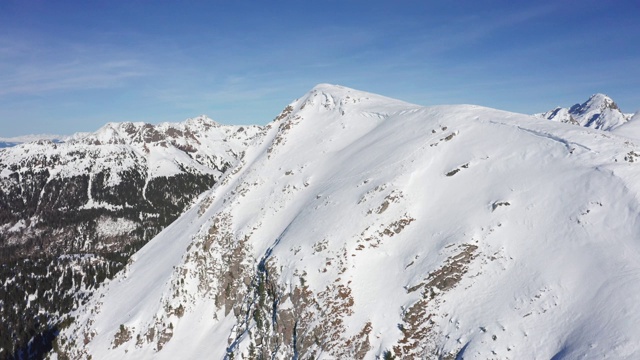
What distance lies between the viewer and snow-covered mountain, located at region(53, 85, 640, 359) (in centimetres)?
2103

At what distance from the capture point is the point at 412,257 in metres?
29.0

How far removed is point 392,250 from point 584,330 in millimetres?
14818

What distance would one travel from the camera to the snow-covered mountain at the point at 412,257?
2103 cm

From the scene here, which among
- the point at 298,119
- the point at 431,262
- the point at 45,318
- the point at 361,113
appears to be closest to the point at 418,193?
the point at 431,262

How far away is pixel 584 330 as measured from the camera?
1845 centimetres

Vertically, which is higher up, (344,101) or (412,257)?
(344,101)

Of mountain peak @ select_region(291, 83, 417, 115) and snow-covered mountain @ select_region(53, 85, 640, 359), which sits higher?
mountain peak @ select_region(291, 83, 417, 115)

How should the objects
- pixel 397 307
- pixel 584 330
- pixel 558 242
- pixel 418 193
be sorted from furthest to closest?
1. pixel 418 193
2. pixel 397 307
3. pixel 558 242
4. pixel 584 330

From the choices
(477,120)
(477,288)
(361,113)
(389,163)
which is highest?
(361,113)

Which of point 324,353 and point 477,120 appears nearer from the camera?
point 324,353

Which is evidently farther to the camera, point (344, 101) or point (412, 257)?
point (344, 101)

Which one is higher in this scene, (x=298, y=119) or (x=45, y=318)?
(x=298, y=119)

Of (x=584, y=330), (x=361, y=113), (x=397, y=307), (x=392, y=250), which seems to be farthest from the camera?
(x=361, y=113)

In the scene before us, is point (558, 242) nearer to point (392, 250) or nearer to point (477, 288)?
point (477, 288)
